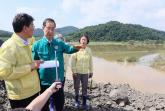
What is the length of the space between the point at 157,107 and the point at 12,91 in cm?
591

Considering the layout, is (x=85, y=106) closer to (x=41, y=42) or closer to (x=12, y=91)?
(x=41, y=42)

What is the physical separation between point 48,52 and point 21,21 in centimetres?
163

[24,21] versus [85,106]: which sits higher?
[24,21]

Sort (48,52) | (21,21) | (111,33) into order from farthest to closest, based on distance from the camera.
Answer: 1. (111,33)
2. (48,52)
3. (21,21)

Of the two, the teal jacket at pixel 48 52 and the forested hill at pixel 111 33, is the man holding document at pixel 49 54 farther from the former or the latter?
the forested hill at pixel 111 33

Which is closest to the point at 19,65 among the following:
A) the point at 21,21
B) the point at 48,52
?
the point at 21,21

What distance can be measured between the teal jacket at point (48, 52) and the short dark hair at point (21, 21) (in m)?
1.56

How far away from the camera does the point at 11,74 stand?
4.92 meters

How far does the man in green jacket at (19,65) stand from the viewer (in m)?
4.92

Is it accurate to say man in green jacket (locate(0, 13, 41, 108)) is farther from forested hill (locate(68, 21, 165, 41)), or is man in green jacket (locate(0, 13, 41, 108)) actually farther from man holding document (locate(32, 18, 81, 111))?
forested hill (locate(68, 21, 165, 41))

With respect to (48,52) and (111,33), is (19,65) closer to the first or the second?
(48,52)

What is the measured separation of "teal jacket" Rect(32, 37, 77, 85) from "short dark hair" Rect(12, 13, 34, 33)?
1.56 meters

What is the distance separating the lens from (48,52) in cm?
649

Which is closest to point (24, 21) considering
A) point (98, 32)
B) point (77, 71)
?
point (77, 71)
